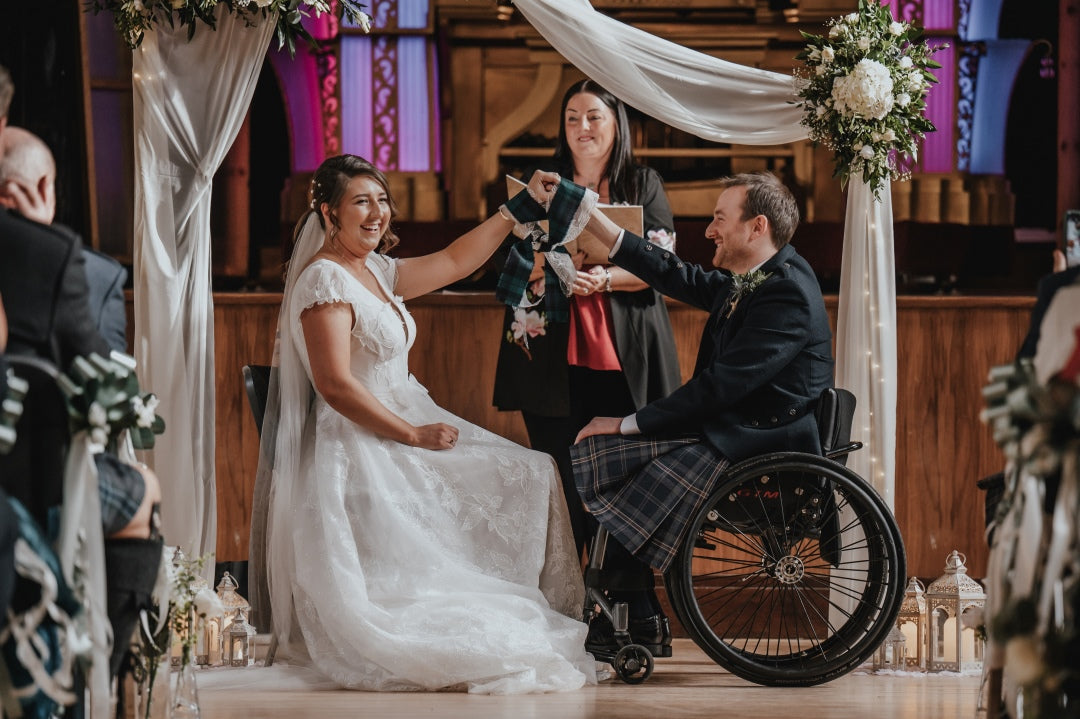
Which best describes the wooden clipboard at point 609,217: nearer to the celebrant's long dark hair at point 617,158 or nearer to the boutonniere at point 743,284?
the celebrant's long dark hair at point 617,158

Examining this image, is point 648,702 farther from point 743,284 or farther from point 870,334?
point 870,334

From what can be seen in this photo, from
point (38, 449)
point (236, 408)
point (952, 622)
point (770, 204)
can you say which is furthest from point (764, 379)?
point (236, 408)

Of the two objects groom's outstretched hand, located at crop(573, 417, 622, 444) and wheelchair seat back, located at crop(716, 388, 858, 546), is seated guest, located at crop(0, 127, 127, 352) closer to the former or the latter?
groom's outstretched hand, located at crop(573, 417, 622, 444)

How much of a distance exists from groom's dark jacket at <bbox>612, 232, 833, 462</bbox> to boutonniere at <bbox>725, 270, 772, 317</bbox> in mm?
16

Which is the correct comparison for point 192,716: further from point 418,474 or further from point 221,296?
point 221,296

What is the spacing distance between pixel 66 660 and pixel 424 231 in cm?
502

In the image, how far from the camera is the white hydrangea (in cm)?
389

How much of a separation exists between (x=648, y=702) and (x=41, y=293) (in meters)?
1.83

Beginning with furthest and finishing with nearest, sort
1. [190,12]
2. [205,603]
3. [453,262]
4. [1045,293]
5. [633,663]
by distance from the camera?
[453,262] → [190,12] → [633,663] → [205,603] → [1045,293]

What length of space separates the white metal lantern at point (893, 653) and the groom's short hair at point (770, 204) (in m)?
1.20

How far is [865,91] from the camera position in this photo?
3.89m

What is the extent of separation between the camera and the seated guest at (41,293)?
2361mm

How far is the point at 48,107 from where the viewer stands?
600 centimetres

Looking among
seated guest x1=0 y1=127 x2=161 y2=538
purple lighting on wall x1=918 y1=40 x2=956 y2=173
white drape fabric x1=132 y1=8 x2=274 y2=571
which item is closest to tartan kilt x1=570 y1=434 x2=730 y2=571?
white drape fabric x1=132 y1=8 x2=274 y2=571
